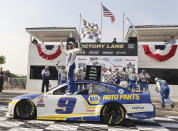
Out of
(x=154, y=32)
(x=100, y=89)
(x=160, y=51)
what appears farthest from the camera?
(x=154, y=32)

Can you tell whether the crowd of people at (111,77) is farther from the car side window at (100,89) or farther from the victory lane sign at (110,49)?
the victory lane sign at (110,49)

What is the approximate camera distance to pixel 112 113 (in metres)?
4.23

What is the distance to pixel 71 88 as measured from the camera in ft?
14.8

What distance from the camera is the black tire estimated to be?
4.18 m

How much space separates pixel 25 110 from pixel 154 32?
44.0ft

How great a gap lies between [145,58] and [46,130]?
11163mm

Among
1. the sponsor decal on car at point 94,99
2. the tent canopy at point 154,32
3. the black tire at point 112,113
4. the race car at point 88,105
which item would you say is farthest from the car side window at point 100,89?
the tent canopy at point 154,32

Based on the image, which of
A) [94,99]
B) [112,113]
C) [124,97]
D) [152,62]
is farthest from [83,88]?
[152,62]

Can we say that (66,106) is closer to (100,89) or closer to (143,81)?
(100,89)

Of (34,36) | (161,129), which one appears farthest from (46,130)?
(34,36)

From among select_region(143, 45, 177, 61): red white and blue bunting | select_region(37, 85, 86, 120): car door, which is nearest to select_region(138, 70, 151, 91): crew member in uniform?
select_region(143, 45, 177, 61): red white and blue bunting

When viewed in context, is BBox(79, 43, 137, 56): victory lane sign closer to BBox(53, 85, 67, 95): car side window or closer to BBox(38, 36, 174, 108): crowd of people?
BBox(38, 36, 174, 108): crowd of people

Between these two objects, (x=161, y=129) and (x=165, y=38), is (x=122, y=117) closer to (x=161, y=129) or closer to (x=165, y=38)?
Result: (x=161, y=129)

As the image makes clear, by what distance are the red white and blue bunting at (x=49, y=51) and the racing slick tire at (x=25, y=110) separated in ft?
31.8
